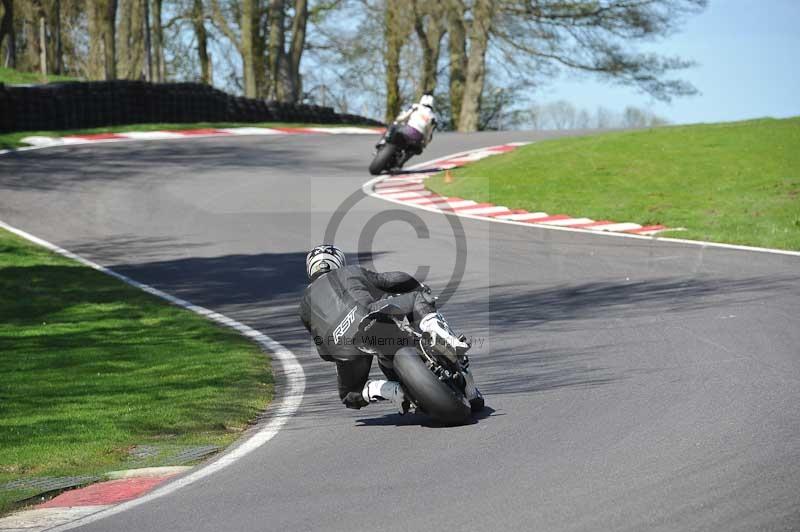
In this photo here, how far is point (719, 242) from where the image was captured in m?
16.2

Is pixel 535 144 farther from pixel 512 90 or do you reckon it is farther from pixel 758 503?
pixel 512 90

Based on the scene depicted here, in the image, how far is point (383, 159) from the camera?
A: 2341 cm

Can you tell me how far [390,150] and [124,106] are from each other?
10.0 m

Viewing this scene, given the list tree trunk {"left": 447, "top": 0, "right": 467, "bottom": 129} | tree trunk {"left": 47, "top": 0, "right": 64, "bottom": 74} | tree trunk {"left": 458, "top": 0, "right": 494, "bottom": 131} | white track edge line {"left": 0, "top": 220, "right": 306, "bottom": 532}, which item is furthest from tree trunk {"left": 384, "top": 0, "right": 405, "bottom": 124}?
white track edge line {"left": 0, "top": 220, "right": 306, "bottom": 532}

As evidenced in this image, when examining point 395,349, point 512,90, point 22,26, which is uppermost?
point 22,26

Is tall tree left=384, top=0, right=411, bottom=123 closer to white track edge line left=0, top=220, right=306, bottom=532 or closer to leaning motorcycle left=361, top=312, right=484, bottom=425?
white track edge line left=0, top=220, right=306, bottom=532

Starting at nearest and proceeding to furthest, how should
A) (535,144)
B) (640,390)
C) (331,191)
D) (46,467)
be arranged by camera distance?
(46,467) → (640,390) → (331,191) → (535,144)

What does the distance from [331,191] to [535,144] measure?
7194 millimetres

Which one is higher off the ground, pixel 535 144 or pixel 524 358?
pixel 535 144

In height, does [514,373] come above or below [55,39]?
below

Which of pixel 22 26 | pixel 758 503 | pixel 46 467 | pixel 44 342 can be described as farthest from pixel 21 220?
pixel 22 26

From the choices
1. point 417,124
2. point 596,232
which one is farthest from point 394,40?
point 596,232

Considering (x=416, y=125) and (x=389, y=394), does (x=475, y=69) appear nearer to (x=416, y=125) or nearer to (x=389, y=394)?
(x=416, y=125)
